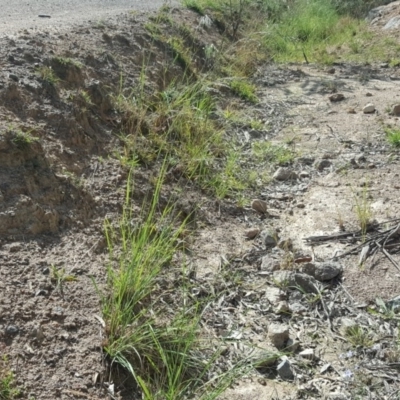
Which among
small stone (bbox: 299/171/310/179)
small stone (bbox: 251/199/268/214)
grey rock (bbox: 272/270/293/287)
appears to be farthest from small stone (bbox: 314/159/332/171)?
grey rock (bbox: 272/270/293/287)

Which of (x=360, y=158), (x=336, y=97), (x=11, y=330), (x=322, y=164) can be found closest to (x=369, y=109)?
(x=336, y=97)

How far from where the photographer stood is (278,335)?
2.55m

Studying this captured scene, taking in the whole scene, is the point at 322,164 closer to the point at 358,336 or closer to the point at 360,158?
the point at 360,158

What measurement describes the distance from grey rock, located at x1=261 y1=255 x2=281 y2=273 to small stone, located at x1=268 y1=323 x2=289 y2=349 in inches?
20.0

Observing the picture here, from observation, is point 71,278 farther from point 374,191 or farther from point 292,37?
point 292,37

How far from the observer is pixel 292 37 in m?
8.38

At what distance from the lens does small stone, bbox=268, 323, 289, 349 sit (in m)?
2.55

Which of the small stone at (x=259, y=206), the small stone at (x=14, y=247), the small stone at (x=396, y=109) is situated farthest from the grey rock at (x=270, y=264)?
the small stone at (x=396, y=109)

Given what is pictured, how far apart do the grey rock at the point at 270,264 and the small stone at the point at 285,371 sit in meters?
0.73

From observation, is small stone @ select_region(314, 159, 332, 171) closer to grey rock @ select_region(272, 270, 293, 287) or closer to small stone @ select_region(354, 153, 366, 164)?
small stone @ select_region(354, 153, 366, 164)

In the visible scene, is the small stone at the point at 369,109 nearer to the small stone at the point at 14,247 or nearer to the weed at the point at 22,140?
the weed at the point at 22,140

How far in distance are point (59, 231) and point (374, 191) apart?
6.62 feet

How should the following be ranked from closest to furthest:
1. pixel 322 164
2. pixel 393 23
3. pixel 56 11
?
pixel 322 164
pixel 56 11
pixel 393 23

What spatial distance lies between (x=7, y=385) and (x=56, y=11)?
472cm
